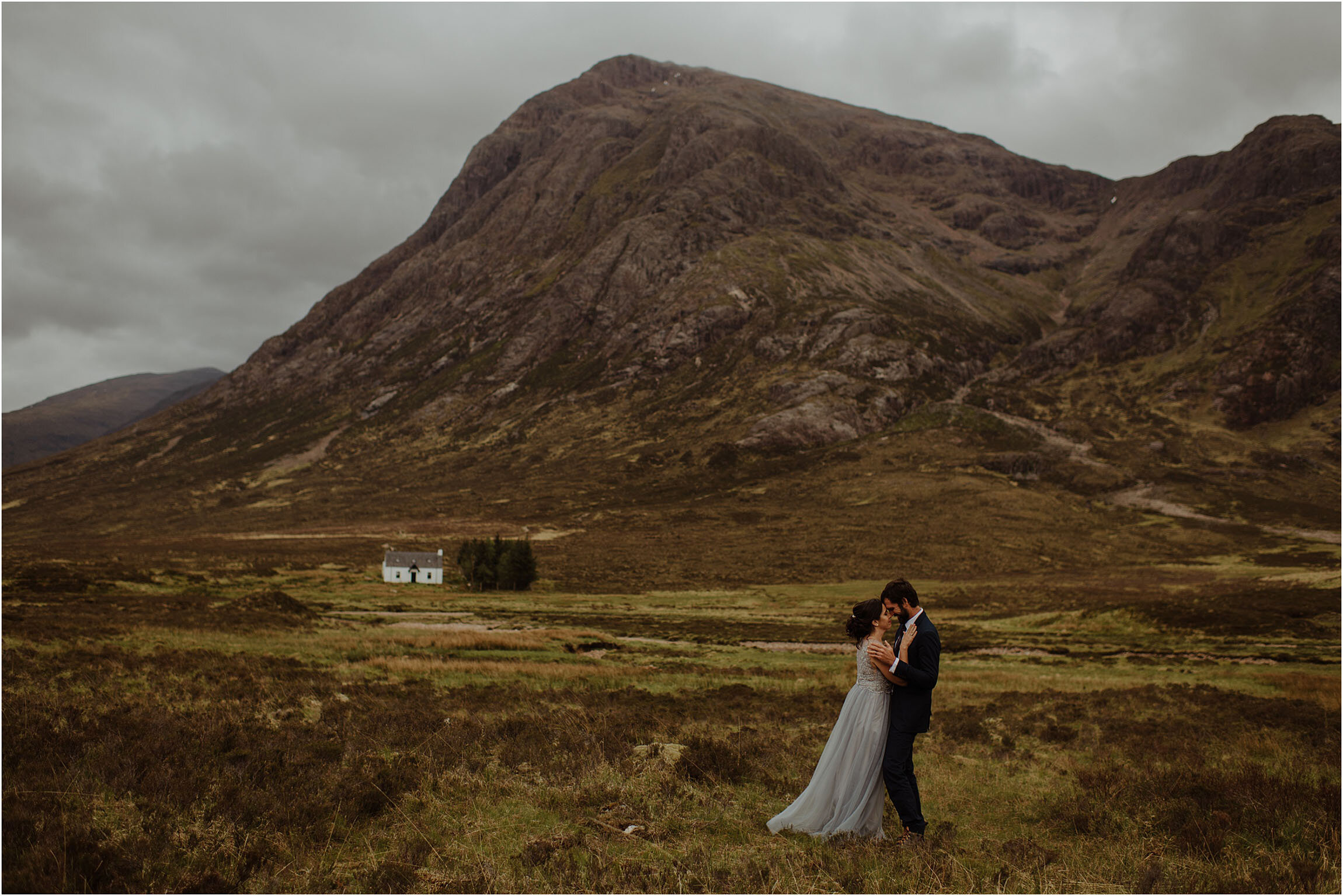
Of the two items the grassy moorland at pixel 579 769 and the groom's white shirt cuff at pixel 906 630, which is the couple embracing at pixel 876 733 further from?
the grassy moorland at pixel 579 769

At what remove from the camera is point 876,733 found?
395 inches

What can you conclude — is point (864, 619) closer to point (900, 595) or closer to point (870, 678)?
point (900, 595)

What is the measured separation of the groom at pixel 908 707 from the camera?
9.73 m

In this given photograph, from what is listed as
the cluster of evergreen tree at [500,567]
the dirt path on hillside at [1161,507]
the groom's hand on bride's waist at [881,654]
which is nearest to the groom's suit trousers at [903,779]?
the groom's hand on bride's waist at [881,654]

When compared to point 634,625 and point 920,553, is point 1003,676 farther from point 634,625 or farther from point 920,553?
point 920,553

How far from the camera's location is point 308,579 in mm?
81375

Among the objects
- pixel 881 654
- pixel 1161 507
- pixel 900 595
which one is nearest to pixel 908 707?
pixel 881 654

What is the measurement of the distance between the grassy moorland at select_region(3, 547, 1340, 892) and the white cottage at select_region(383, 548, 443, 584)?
53.2 meters

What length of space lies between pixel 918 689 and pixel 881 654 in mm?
819

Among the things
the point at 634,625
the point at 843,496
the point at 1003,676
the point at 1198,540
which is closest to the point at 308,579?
the point at 634,625

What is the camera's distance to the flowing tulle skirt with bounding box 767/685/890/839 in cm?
995

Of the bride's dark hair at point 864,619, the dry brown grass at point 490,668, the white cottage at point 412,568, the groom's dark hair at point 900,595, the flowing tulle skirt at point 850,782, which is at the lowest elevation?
the white cottage at point 412,568

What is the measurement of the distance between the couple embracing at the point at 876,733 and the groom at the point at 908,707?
0.01m

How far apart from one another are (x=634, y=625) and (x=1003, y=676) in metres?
29.8
